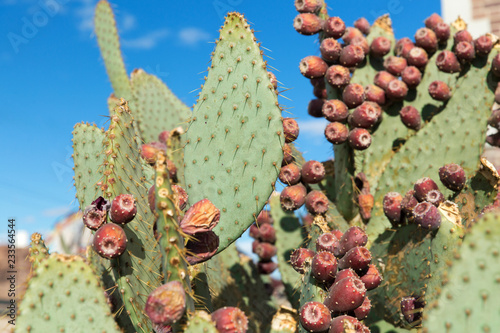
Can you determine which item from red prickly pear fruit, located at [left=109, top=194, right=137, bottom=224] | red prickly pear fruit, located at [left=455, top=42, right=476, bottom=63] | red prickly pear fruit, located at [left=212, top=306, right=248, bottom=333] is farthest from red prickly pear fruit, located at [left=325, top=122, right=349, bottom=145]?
red prickly pear fruit, located at [left=212, top=306, right=248, bottom=333]

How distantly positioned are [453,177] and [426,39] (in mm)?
861

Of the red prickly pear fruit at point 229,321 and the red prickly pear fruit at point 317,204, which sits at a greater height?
the red prickly pear fruit at point 317,204

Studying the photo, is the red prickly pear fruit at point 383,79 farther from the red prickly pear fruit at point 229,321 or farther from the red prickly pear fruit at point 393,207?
the red prickly pear fruit at point 229,321

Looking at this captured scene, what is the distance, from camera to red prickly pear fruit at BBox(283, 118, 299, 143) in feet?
6.26

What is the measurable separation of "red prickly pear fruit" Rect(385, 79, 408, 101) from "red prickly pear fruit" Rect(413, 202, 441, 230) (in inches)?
30.8

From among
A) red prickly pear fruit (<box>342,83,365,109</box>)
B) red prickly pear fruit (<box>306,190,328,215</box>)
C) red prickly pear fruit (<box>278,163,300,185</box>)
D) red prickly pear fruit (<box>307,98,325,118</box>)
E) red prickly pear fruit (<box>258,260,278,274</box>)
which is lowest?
red prickly pear fruit (<box>258,260,278,274</box>)

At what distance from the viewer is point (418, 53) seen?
2.45 m

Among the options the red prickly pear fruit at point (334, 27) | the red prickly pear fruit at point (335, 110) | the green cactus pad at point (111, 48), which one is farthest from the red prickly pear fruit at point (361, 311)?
the green cactus pad at point (111, 48)

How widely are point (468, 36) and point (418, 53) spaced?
24 centimetres

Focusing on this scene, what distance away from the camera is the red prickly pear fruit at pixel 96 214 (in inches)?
54.9

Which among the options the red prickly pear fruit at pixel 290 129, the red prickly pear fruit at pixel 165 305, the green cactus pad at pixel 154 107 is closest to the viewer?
the red prickly pear fruit at pixel 165 305

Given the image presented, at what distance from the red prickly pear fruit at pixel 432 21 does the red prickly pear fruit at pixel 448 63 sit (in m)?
0.19

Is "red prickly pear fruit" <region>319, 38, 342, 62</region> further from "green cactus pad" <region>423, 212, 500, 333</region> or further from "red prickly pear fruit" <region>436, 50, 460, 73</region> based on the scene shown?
"green cactus pad" <region>423, 212, 500, 333</region>

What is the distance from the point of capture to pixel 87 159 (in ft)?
6.13
